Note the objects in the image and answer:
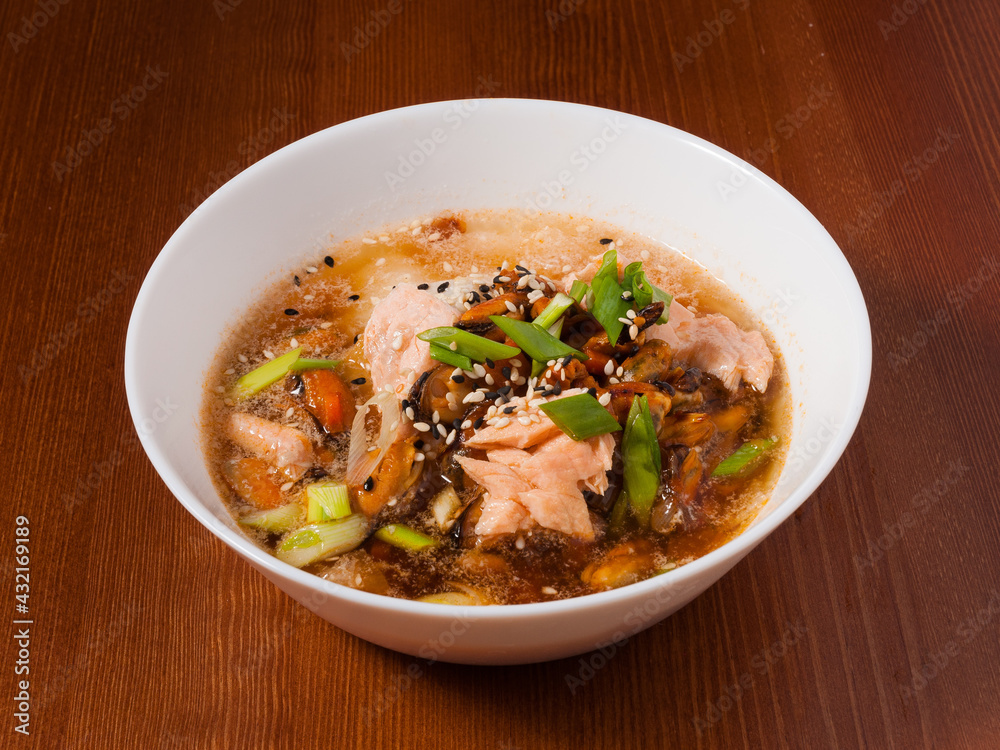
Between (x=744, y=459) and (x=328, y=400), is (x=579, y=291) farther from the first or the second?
(x=328, y=400)

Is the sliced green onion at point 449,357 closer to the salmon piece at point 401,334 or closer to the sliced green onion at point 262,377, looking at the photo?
the salmon piece at point 401,334

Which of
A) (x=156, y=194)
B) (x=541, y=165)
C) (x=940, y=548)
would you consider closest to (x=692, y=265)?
(x=541, y=165)

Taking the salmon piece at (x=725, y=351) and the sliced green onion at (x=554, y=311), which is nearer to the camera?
the sliced green onion at (x=554, y=311)

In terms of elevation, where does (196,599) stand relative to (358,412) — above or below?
below

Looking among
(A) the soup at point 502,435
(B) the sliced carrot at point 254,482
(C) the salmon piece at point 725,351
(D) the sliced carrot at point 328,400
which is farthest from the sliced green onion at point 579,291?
(B) the sliced carrot at point 254,482

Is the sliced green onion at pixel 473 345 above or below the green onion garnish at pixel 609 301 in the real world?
below

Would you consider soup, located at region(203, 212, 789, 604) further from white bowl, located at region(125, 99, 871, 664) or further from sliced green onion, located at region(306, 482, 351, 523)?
white bowl, located at region(125, 99, 871, 664)

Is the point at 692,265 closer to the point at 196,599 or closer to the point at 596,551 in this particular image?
the point at 596,551
